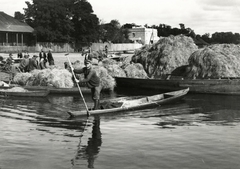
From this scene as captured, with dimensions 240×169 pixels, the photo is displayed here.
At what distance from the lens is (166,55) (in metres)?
28.2

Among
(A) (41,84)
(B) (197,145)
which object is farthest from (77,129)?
(A) (41,84)

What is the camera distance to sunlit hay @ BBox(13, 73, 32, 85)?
2262cm

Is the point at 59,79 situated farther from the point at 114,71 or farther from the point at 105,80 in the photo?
the point at 114,71

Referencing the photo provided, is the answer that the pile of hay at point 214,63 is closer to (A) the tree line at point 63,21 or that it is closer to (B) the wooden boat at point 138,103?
(B) the wooden boat at point 138,103

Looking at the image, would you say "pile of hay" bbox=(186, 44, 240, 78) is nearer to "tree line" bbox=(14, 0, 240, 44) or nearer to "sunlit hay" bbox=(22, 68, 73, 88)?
"sunlit hay" bbox=(22, 68, 73, 88)

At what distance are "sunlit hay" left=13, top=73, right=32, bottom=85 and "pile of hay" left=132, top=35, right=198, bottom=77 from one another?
10.2 meters

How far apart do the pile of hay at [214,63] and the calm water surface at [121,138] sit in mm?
7568

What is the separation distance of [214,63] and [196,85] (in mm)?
3131

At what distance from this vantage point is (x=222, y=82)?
21.2 meters

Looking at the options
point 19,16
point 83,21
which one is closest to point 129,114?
point 83,21

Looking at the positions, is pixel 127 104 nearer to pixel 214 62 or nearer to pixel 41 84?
pixel 41 84

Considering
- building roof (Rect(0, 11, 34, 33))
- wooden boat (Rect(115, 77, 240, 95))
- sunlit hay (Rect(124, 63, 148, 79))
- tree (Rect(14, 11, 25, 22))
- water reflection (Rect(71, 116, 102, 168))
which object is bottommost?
water reflection (Rect(71, 116, 102, 168))

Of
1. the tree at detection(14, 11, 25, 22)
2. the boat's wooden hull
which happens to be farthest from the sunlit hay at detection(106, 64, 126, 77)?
the tree at detection(14, 11, 25, 22)

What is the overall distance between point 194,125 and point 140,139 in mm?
2994
